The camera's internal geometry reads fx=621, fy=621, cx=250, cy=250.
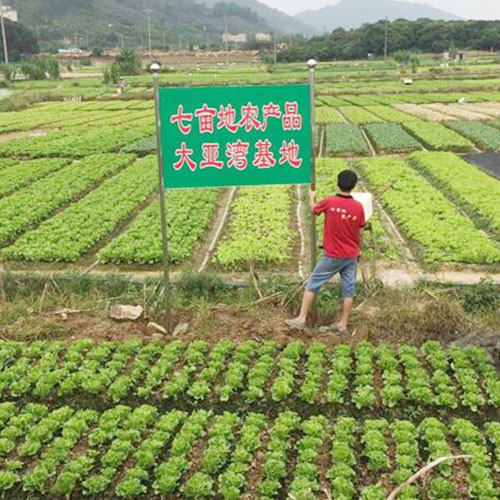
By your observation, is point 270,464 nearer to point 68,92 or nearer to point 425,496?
point 425,496

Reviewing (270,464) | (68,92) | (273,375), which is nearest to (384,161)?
(273,375)

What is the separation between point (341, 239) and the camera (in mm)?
8641

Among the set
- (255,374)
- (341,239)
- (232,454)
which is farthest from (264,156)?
(232,454)

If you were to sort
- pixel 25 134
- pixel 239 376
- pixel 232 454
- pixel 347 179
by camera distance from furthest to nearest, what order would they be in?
pixel 25 134 < pixel 347 179 < pixel 239 376 < pixel 232 454

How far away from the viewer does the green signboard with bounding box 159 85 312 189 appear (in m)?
8.78

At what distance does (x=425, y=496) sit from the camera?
5.84m

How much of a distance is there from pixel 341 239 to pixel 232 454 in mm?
3484

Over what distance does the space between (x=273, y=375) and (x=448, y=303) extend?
3.07 meters

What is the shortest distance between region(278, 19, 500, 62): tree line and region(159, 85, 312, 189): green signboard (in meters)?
96.3

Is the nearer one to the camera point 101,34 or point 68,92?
point 68,92

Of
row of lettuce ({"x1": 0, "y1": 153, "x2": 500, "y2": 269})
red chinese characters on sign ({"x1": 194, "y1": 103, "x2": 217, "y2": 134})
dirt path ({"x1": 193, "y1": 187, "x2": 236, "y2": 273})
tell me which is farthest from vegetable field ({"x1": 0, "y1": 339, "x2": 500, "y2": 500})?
dirt path ({"x1": 193, "y1": 187, "x2": 236, "y2": 273})

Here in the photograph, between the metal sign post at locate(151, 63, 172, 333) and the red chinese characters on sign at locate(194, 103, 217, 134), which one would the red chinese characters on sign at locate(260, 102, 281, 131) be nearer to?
the red chinese characters on sign at locate(194, 103, 217, 134)

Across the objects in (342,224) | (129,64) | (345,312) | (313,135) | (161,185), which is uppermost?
(129,64)

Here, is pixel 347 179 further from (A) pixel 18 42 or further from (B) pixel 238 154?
(A) pixel 18 42
